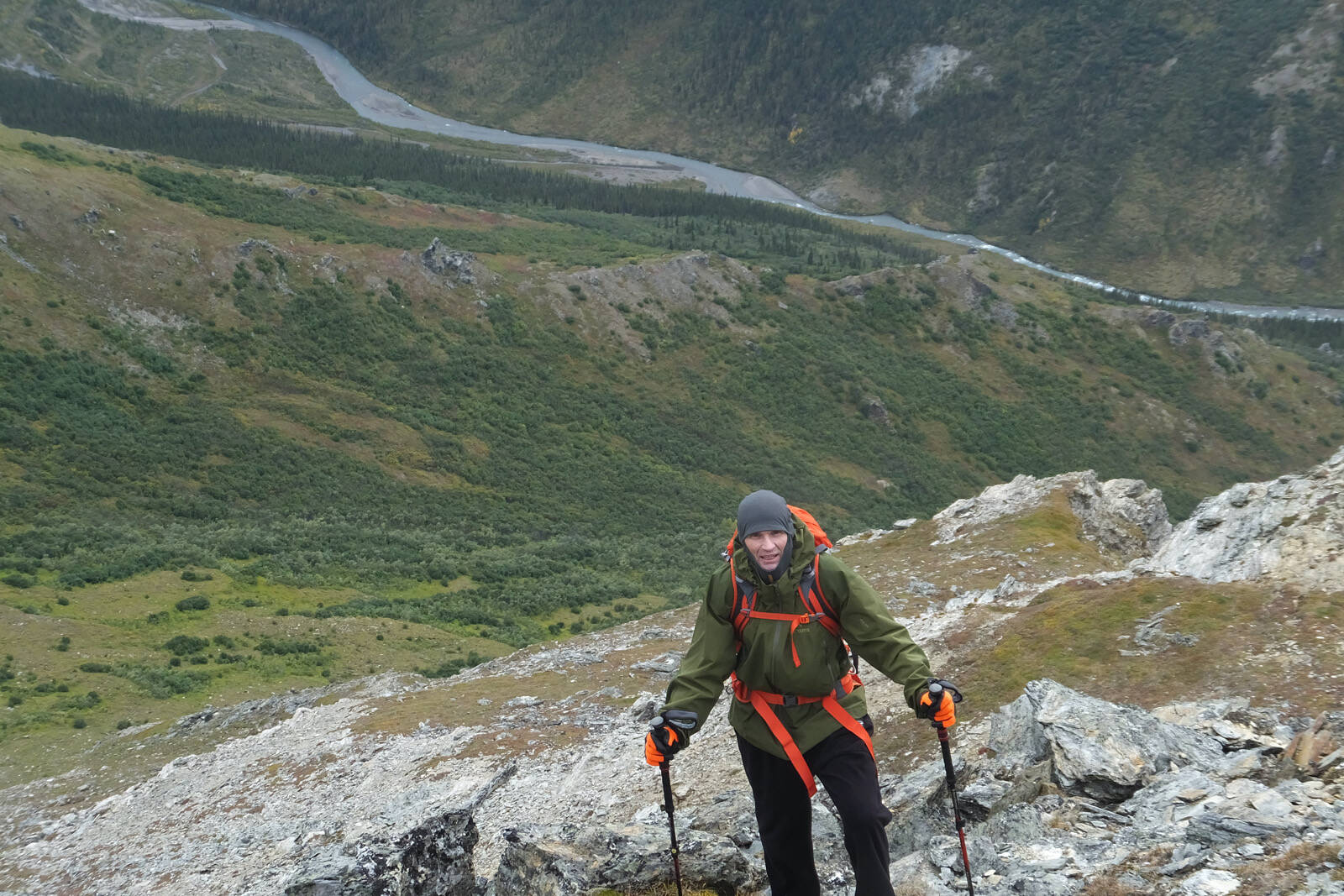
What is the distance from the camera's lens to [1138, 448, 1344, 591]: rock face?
1797cm

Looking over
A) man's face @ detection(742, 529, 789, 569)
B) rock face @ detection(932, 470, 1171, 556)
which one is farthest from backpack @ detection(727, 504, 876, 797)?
rock face @ detection(932, 470, 1171, 556)

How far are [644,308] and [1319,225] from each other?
153 m

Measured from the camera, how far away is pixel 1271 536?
19.8 meters

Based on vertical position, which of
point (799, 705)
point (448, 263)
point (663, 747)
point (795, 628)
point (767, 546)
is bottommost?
point (663, 747)

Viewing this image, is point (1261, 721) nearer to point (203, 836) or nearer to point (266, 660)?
point (203, 836)

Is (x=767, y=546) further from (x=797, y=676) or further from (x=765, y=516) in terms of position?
(x=797, y=676)

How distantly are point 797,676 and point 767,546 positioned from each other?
111 cm

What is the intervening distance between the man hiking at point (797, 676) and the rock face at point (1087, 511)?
27163 mm

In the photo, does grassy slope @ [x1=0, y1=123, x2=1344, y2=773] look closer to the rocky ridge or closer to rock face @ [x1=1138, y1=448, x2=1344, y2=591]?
the rocky ridge

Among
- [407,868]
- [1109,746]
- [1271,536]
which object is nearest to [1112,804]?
[1109,746]

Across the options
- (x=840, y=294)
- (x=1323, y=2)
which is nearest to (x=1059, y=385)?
(x=840, y=294)

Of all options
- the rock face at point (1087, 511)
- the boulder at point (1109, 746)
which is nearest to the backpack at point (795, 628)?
the boulder at point (1109, 746)

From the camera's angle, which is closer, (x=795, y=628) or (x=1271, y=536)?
(x=795, y=628)

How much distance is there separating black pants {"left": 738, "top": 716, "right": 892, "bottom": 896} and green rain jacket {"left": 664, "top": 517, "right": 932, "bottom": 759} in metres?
0.18
